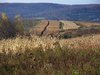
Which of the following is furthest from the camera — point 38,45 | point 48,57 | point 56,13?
point 56,13

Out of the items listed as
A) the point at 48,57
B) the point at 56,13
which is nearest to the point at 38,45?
the point at 48,57

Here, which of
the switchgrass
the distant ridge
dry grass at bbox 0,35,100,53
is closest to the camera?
the switchgrass

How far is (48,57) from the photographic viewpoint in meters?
12.4

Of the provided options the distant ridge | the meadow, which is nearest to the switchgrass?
the meadow

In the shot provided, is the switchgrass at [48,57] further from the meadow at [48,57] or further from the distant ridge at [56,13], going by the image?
the distant ridge at [56,13]

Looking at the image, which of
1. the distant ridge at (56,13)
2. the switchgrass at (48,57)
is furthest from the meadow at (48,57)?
the distant ridge at (56,13)

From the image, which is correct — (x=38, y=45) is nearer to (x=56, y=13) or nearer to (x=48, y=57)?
(x=48, y=57)

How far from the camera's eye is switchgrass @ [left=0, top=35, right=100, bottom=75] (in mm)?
10688

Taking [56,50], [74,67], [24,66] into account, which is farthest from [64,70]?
[56,50]

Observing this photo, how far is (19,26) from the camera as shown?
4931 cm

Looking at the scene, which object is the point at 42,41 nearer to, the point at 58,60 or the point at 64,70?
the point at 58,60

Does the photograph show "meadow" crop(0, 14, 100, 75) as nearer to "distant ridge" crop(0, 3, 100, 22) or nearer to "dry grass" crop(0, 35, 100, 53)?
"dry grass" crop(0, 35, 100, 53)

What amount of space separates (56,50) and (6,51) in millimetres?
1600

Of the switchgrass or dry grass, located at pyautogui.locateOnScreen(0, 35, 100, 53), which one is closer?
the switchgrass
